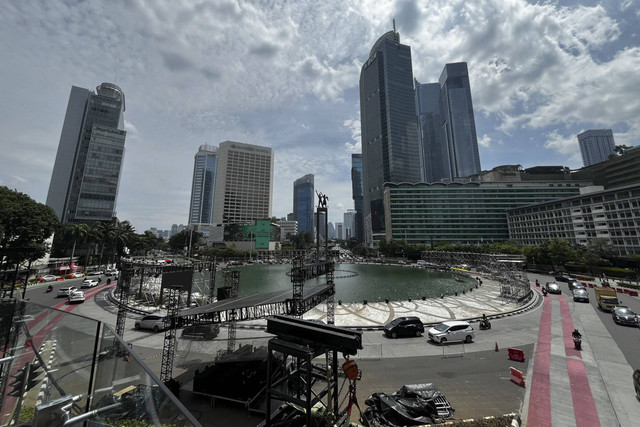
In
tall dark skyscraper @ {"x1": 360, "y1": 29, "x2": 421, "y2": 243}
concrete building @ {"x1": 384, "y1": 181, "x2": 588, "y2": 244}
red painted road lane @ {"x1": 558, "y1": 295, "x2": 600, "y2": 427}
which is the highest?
tall dark skyscraper @ {"x1": 360, "y1": 29, "x2": 421, "y2": 243}

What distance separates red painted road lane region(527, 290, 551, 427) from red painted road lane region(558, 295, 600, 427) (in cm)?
86

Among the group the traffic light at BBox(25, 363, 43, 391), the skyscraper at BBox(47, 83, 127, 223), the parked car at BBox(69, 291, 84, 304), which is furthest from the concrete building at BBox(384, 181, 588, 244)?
the skyscraper at BBox(47, 83, 127, 223)

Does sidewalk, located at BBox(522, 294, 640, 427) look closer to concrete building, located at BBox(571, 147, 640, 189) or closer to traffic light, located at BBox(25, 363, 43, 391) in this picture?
traffic light, located at BBox(25, 363, 43, 391)

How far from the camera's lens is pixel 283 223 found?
7869 inches

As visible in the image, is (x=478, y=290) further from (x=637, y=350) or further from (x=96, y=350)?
(x=96, y=350)

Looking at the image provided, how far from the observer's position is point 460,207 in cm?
11644

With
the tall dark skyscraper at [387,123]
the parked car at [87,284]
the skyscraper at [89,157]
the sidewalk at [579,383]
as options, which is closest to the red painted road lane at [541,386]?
the sidewalk at [579,383]

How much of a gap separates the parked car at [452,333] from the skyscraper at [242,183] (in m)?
143

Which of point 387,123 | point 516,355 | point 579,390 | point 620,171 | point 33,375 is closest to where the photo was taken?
point 33,375

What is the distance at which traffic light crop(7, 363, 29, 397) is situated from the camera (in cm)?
473

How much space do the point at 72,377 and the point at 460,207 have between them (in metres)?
132

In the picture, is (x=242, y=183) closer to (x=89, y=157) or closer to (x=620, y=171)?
(x=89, y=157)

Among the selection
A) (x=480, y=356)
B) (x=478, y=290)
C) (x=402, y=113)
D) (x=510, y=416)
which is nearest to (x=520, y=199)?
(x=402, y=113)

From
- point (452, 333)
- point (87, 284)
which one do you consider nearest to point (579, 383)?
point (452, 333)
